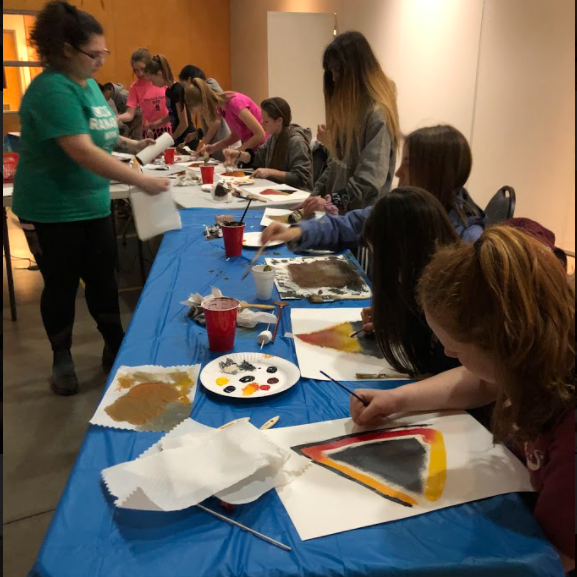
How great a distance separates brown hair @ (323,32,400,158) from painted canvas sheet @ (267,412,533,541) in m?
1.56

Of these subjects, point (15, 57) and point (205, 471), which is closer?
point (205, 471)

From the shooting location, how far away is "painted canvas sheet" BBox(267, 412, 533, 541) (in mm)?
802

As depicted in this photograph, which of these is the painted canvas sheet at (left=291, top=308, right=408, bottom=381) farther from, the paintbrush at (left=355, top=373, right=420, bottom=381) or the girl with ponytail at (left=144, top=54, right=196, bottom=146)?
the girl with ponytail at (left=144, top=54, right=196, bottom=146)

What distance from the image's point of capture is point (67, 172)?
2049 millimetres

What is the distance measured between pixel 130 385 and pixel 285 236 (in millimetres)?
915

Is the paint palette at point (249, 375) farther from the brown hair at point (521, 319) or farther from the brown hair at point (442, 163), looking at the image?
the brown hair at point (442, 163)

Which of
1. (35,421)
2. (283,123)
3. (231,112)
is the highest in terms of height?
(231,112)

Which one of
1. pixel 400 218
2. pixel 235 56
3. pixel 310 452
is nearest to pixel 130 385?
pixel 310 452

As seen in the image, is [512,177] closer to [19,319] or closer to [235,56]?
[19,319]

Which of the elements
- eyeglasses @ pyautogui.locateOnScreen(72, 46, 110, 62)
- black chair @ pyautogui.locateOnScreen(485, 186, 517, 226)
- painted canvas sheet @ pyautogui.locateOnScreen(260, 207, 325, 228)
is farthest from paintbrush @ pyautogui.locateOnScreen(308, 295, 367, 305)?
eyeglasses @ pyautogui.locateOnScreen(72, 46, 110, 62)

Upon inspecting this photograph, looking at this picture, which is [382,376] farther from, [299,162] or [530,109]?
[299,162]

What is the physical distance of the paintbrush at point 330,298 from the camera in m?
1.62

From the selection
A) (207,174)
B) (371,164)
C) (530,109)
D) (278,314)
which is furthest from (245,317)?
(530,109)

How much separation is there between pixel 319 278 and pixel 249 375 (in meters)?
0.70
